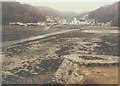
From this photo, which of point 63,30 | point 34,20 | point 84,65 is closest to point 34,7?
point 34,20

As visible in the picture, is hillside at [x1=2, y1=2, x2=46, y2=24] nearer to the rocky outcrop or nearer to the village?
the village

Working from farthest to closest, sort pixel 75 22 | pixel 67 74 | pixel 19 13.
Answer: pixel 75 22, pixel 19 13, pixel 67 74

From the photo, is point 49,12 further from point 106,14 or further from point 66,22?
point 106,14

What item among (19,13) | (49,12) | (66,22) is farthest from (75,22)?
(19,13)

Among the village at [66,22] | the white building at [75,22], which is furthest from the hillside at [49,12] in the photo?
the white building at [75,22]

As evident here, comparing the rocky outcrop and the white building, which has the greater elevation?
the white building

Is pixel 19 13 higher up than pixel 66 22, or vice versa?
pixel 19 13

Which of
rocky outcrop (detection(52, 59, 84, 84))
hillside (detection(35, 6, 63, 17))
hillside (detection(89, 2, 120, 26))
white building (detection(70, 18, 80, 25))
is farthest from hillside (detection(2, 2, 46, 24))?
rocky outcrop (detection(52, 59, 84, 84))
